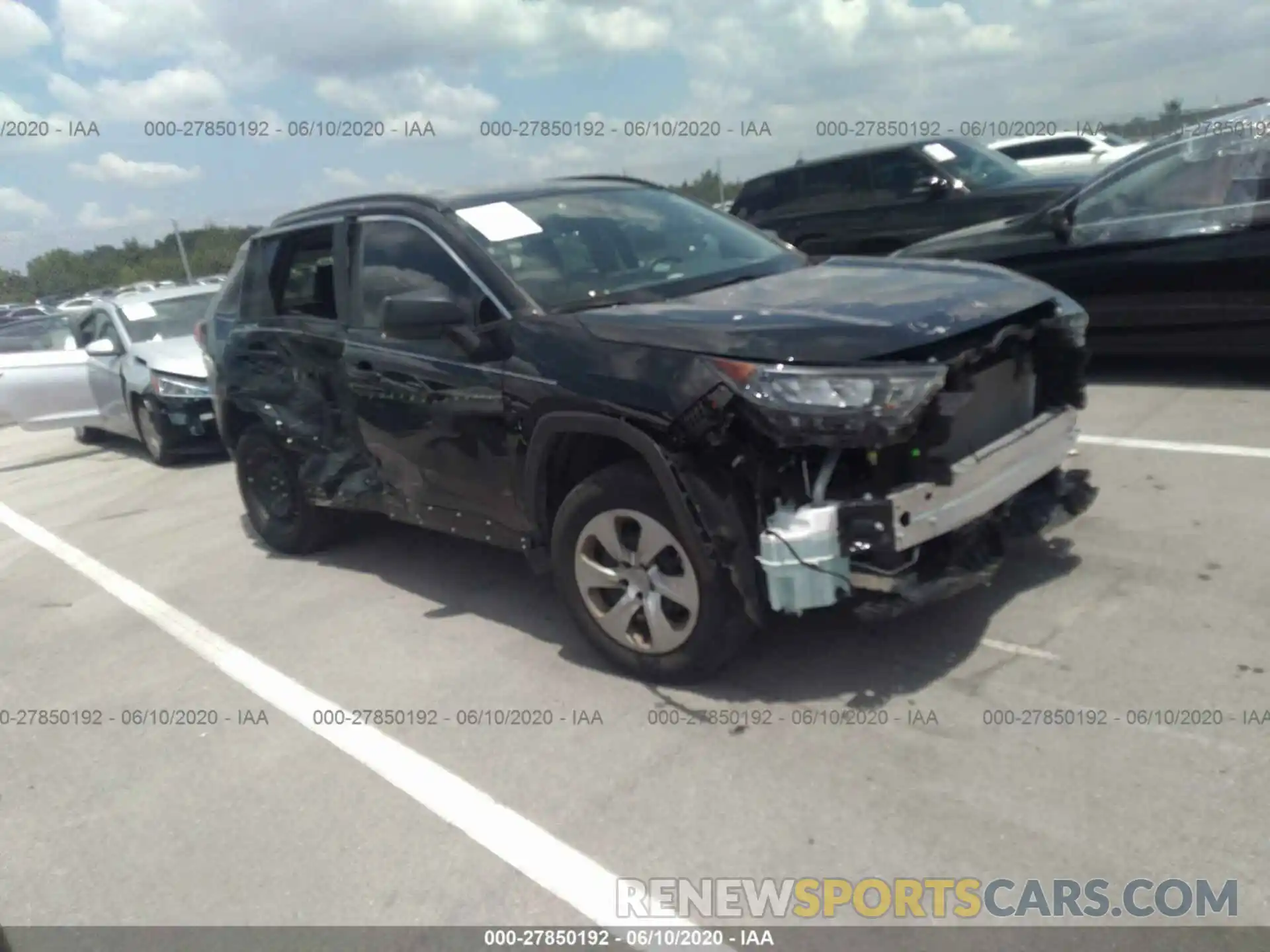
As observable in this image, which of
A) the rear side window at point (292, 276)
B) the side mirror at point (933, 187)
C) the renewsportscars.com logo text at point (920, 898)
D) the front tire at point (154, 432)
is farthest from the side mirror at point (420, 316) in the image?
the side mirror at point (933, 187)

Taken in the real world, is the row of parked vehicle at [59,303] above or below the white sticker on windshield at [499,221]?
below

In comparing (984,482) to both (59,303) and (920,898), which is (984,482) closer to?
(920,898)

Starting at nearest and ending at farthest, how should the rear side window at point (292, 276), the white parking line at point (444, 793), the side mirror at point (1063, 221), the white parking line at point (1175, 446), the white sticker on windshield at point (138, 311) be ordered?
the white parking line at point (444, 793) → the rear side window at point (292, 276) → the white parking line at point (1175, 446) → the side mirror at point (1063, 221) → the white sticker on windshield at point (138, 311)

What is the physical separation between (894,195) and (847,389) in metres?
8.58

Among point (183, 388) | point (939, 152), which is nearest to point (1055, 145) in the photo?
point (939, 152)

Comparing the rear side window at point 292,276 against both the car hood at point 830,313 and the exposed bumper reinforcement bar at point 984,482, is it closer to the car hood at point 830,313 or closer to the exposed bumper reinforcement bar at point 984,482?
the car hood at point 830,313

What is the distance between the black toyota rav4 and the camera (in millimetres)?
3516

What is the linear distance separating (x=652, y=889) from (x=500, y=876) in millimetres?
450

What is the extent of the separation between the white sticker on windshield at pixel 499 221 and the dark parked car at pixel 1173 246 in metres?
4.31

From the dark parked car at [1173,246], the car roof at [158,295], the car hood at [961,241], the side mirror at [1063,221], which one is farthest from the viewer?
the car roof at [158,295]

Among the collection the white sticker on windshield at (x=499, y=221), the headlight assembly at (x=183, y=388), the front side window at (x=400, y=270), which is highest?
the white sticker on windshield at (x=499, y=221)

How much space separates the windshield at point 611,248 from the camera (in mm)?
4520

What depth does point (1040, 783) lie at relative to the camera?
10.7 ft

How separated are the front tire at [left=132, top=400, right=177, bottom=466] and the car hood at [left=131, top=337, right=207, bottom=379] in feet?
1.20
